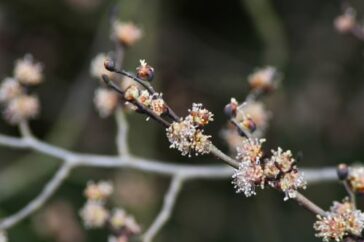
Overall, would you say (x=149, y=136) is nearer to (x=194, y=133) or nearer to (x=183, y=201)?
(x=183, y=201)

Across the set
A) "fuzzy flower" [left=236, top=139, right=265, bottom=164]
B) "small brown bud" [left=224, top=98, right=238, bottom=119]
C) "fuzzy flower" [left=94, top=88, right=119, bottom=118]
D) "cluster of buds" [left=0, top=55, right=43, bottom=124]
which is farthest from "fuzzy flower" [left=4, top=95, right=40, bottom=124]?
"fuzzy flower" [left=236, top=139, right=265, bottom=164]

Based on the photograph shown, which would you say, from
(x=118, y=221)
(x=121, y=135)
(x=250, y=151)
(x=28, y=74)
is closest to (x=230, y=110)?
(x=250, y=151)

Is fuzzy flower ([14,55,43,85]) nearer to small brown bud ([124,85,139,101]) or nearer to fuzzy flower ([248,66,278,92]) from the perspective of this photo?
fuzzy flower ([248,66,278,92])

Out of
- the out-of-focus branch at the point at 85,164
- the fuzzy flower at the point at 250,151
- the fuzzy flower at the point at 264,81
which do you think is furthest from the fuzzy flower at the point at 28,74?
the fuzzy flower at the point at 250,151

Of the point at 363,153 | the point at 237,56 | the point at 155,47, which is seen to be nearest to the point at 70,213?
the point at 155,47

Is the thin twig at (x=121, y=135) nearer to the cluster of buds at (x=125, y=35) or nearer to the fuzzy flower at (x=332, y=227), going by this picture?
the cluster of buds at (x=125, y=35)

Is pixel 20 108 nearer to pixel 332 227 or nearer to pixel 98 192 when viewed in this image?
pixel 98 192
